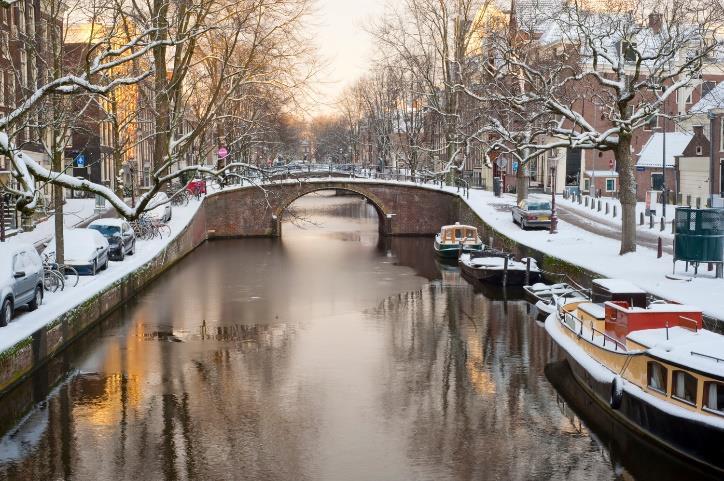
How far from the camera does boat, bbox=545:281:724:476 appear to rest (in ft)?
53.9

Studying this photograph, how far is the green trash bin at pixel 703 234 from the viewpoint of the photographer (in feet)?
93.4

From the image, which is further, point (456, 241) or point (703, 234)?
point (456, 241)

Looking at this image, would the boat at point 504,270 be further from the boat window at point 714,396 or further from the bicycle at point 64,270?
the boat window at point 714,396

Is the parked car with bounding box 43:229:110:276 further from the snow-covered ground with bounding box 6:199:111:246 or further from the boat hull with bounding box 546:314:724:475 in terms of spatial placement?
the boat hull with bounding box 546:314:724:475

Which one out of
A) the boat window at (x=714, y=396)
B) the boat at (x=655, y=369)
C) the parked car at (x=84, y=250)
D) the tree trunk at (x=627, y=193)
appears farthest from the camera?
the tree trunk at (x=627, y=193)

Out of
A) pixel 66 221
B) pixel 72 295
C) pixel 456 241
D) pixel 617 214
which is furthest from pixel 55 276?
pixel 617 214

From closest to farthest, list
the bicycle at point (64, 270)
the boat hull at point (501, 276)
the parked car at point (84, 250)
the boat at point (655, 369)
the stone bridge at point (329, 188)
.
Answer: the boat at point (655, 369)
the bicycle at point (64, 270)
the parked car at point (84, 250)
the boat hull at point (501, 276)
the stone bridge at point (329, 188)

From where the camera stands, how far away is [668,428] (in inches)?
680

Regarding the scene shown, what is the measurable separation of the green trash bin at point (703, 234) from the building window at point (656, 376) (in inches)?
451

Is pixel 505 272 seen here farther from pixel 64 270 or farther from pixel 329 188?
pixel 329 188

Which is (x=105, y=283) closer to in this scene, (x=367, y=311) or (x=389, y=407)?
(x=367, y=311)

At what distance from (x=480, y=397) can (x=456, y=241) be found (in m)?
26.5

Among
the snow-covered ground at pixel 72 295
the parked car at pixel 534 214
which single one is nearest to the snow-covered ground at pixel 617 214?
the parked car at pixel 534 214

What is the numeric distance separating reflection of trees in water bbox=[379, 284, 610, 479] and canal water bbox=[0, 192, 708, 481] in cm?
5
